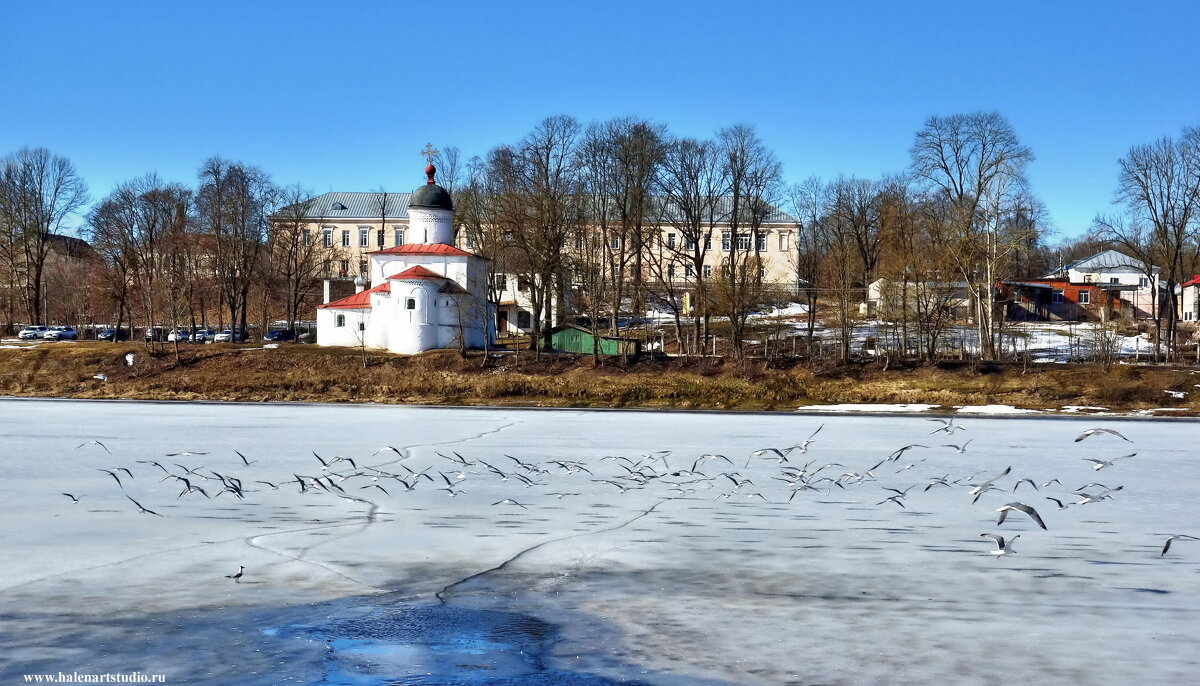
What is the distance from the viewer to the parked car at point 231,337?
61.9m

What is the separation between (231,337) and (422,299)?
18.5 metres

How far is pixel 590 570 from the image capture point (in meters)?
10.8

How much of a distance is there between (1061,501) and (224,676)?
41.2 feet

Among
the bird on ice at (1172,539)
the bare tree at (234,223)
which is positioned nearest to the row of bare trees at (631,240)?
the bare tree at (234,223)

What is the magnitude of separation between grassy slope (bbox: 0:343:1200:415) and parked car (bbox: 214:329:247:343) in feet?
40.1

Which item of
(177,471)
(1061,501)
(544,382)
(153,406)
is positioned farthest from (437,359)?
(1061,501)

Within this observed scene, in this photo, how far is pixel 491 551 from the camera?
457 inches

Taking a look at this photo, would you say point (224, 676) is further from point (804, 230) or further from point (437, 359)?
point (804, 230)

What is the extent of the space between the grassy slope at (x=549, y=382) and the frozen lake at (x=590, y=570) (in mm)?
19058

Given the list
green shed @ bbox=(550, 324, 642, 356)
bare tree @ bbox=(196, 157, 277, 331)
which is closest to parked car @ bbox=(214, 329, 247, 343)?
bare tree @ bbox=(196, 157, 277, 331)

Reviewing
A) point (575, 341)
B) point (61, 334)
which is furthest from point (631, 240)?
point (61, 334)

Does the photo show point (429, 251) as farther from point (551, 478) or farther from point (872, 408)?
point (551, 478)

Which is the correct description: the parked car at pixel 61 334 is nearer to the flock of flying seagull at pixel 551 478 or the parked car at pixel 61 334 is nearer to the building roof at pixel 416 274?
the building roof at pixel 416 274

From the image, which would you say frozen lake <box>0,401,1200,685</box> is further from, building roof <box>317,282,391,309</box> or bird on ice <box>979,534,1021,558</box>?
building roof <box>317,282,391,309</box>
